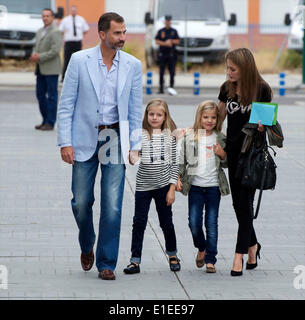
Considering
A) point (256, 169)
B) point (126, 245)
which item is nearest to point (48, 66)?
point (126, 245)

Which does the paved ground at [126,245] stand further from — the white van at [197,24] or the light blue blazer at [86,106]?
the white van at [197,24]

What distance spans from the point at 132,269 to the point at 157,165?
0.74m

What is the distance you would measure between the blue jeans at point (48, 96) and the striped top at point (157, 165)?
808 centimetres

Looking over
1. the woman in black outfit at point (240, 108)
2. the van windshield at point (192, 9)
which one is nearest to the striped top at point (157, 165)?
the woman in black outfit at point (240, 108)

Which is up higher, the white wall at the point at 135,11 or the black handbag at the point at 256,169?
the black handbag at the point at 256,169

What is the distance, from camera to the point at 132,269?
21.8ft

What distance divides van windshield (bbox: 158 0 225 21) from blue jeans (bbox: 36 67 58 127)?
40.0ft

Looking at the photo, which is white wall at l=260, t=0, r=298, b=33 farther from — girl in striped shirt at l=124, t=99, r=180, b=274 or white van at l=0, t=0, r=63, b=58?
girl in striped shirt at l=124, t=99, r=180, b=274

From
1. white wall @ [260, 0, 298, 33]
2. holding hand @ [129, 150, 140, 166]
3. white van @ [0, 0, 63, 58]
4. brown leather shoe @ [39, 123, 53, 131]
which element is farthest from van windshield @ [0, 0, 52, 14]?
holding hand @ [129, 150, 140, 166]

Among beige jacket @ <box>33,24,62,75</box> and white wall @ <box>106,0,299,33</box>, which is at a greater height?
beige jacket @ <box>33,24,62,75</box>

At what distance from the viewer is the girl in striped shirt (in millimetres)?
6598

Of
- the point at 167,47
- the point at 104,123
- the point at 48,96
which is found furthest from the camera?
the point at 167,47

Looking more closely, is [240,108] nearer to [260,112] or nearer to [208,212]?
[260,112]

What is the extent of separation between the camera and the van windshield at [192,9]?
26.7 metres
